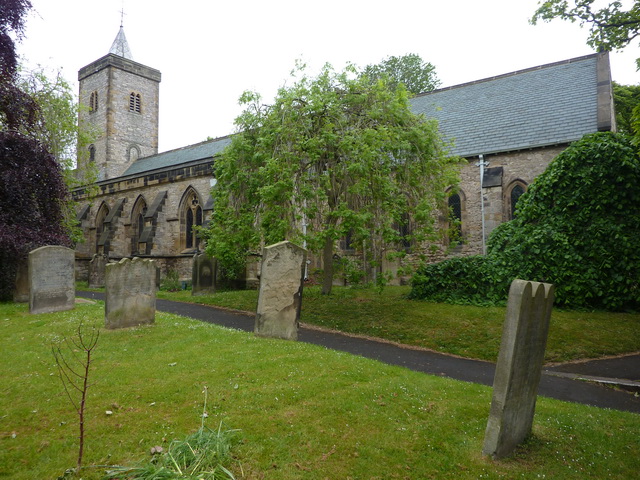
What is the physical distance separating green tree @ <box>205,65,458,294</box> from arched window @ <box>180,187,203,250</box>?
12927 millimetres

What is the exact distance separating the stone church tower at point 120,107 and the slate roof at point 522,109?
91.5 feet

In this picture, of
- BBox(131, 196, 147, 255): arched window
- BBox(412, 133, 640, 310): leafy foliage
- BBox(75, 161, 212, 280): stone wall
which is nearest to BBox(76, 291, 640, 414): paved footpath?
BBox(412, 133, 640, 310): leafy foliage

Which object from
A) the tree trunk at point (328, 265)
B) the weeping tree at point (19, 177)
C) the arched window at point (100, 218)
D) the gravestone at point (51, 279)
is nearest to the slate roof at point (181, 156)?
the arched window at point (100, 218)

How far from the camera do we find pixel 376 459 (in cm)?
366

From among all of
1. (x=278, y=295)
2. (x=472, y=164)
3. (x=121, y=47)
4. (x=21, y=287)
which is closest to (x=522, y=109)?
(x=472, y=164)

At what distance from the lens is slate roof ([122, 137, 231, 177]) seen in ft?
100

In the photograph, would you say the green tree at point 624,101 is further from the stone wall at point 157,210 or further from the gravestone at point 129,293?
the gravestone at point 129,293

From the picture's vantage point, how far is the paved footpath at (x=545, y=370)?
641 centimetres

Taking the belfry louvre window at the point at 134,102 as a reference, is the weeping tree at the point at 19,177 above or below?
below

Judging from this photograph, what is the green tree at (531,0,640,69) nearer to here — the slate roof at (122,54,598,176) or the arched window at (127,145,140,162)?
the slate roof at (122,54,598,176)

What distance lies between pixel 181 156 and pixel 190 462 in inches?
1304

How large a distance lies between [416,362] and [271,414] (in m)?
4.37

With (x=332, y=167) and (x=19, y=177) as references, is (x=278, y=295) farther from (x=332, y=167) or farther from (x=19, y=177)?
(x=19, y=177)

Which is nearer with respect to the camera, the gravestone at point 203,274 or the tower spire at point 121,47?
the gravestone at point 203,274
